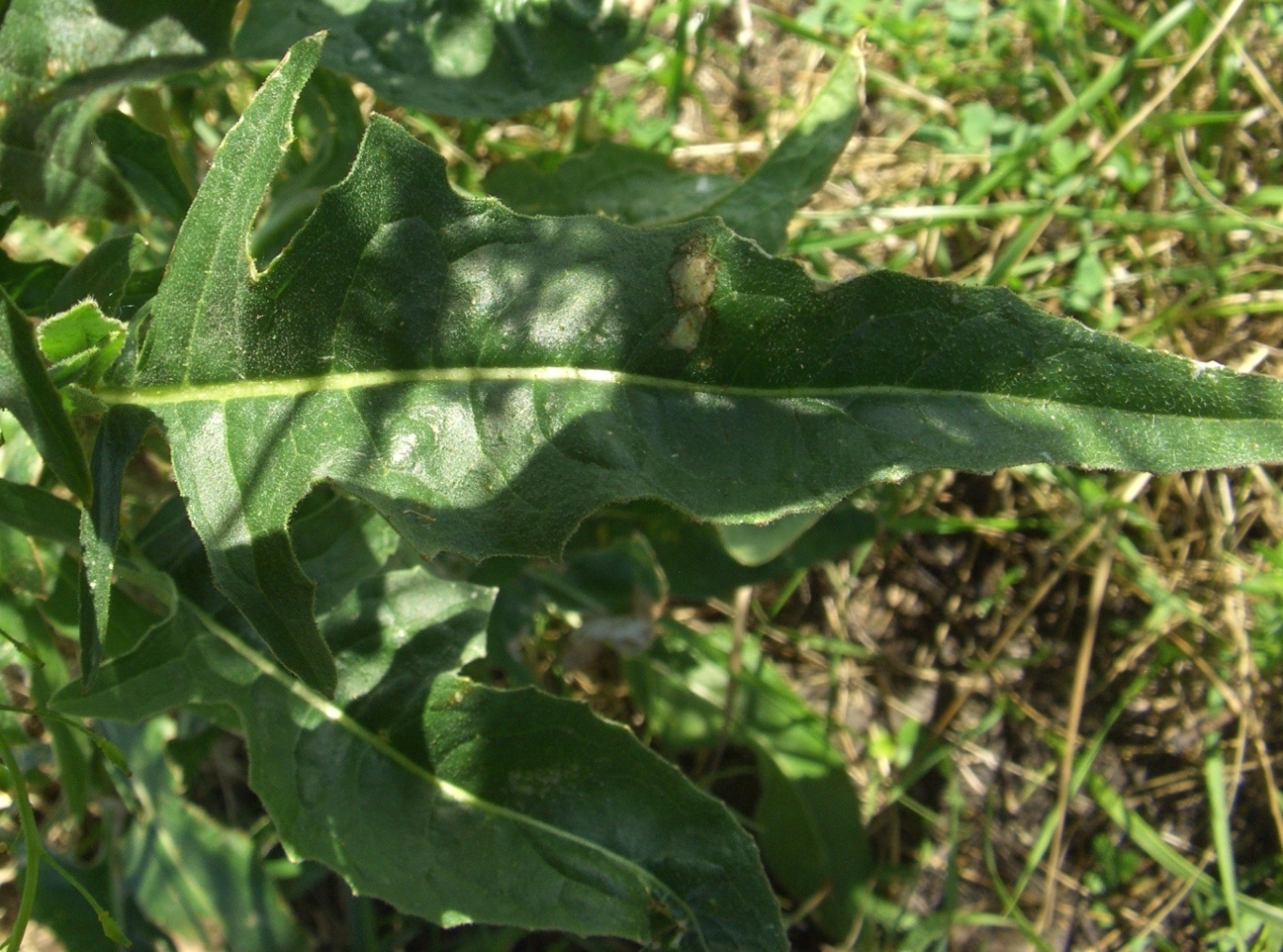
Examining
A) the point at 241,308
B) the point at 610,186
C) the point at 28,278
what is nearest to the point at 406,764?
the point at 241,308

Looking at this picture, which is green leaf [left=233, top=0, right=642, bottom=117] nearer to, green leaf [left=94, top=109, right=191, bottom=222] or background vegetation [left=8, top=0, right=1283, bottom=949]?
green leaf [left=94, top=109, right=191, bottom=222]

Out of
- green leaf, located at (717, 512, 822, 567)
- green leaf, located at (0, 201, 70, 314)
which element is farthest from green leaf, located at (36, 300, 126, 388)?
green leaf, located at (717, 512, 822, 567)

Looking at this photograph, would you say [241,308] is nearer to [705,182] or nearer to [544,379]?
[544,379]

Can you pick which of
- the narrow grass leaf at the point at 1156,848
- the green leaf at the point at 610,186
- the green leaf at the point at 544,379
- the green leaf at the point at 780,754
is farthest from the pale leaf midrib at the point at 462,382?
the narrow grass leaf at the point at 1156,848

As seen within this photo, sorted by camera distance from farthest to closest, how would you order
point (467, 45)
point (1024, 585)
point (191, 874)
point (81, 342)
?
point (1024, 585) → point (191, 874) → point (467, 45) → point (81, 342)

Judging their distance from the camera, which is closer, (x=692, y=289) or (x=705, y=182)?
(x=692, y=289)

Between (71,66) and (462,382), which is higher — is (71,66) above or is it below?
above

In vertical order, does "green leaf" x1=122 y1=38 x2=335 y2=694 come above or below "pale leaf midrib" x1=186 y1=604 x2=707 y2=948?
above
